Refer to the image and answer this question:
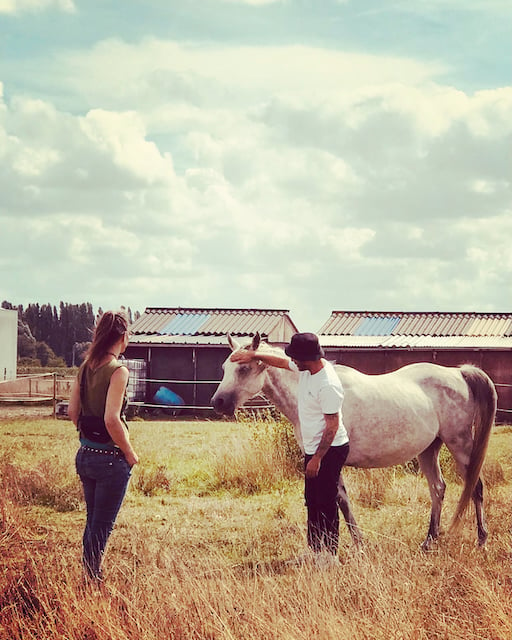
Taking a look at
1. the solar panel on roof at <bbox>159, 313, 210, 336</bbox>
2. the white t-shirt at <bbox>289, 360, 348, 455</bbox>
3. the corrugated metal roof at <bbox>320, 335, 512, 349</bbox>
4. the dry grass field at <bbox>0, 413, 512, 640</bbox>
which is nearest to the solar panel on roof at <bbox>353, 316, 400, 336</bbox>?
the corrugated metal roof at <bbox>320, 335, 512, 349</bbox>

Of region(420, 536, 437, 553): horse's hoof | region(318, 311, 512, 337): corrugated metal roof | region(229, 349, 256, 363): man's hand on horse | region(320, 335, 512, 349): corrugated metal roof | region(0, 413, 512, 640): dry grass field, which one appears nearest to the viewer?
region(0, 413, 512, 640): dry grass field

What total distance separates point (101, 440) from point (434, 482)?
3876 mm

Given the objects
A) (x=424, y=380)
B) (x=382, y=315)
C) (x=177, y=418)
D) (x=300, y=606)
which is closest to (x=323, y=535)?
(x=300, y=606)

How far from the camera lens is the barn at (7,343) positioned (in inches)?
1403

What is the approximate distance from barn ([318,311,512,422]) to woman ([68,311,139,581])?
19613mm

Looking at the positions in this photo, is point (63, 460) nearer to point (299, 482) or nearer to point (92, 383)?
point (299, 482)

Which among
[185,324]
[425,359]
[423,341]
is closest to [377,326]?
[423,341]

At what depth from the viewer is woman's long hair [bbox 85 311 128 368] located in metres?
4.72

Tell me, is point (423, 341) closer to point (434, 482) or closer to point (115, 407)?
point (434, 482)

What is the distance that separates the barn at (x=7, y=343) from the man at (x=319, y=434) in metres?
32.0

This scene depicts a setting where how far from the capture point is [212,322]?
2845 cm

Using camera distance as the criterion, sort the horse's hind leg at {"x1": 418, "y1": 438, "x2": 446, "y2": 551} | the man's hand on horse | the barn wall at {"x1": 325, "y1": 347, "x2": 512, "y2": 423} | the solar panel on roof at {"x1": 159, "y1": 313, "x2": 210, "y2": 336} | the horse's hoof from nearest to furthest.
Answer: the man's hand on horse
the horse's hoof
the horse's hind leg at {"x1": 418, "y1": 438, "x2": 446, "y2": 551}
the barn wall at {"x1": 325, "y1": 347, "x2": 512, "y2": 423}
the solar panel on roof at {"x1": 159, "y1": 313, "x2": 210, "y2": 336}

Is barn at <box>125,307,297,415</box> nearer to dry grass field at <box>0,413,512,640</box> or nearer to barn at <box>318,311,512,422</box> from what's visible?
barn at <box>318,311,512,422</box>

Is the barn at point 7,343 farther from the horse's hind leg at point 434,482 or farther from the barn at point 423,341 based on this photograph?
the horse's hind leg at point 434,482
